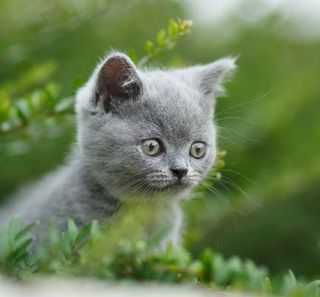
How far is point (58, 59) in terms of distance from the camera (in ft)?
8.85

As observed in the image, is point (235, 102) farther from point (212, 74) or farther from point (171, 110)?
point (171, 110)

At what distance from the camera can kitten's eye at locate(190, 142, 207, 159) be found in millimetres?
2018

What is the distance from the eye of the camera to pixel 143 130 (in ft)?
6.44

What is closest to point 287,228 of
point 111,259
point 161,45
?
point 161,45

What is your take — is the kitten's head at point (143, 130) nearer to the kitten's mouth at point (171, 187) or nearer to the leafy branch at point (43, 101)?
the kitten's mouth at point (171, 187)

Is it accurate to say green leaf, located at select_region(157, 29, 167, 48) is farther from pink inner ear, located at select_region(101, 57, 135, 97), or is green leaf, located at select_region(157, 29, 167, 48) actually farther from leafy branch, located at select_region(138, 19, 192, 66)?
pink inner ear, located at select_region(101, 57, 135, 97)

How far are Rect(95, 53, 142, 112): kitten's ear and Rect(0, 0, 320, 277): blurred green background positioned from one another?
0.11 meters

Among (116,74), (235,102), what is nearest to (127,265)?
(116,74)

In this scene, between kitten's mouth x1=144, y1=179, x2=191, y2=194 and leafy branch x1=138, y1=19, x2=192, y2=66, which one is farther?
kitten's mouth x1=144, y1=179, x2=191, y2=194

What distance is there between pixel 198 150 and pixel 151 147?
0.60ft

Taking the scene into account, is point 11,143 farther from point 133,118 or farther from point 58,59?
point 58,59

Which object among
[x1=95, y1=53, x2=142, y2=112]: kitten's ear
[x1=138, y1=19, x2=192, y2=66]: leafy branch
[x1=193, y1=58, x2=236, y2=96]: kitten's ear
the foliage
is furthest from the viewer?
[x1=193, y1=58, x2=236, y2=96]: kitten's ear

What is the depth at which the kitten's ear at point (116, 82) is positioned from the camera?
6.19ft

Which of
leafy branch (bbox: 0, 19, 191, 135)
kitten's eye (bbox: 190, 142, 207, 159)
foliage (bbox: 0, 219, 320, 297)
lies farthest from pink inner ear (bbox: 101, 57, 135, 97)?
foliage (bbox: 0, 219, 320, 297)
